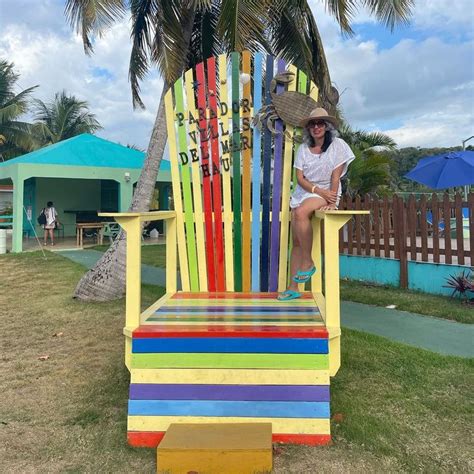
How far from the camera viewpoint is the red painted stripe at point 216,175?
13.9 ft

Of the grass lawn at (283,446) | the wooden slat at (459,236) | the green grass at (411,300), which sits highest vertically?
the wooden slat at (459,236)

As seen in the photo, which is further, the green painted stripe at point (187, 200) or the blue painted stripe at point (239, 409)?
the green painted stripe at point (187, 200)

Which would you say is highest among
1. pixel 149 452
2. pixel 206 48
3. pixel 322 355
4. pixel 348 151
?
pixel 206 48

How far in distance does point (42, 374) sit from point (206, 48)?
24.3 feet

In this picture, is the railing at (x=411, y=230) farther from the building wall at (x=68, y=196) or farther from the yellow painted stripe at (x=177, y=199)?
the building wall at (x=68, y=196)

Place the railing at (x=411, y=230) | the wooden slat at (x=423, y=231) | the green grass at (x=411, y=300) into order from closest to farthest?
the green grass at (x=411, y=300)
the railing at (x=411, y=230)
the wooden slat at (x=423, y=231)

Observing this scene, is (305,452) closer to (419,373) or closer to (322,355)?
(322,355)

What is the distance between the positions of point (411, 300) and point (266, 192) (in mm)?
3368

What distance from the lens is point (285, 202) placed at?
417 centimetres

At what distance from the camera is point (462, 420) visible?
290cm

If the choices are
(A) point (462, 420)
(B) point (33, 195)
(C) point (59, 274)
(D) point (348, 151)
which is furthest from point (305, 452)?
(B) point (33, 195)

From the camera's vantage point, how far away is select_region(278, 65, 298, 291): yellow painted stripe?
4.17 meters

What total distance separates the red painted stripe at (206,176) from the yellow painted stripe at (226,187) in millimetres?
134

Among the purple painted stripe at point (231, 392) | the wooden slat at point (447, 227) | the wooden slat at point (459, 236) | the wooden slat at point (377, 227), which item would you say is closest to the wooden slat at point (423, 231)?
the wooden slat at point (447, 227)
